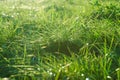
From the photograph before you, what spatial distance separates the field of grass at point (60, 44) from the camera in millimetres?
3371

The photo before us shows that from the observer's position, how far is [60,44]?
14.1ft

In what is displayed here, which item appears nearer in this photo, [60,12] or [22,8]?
[60,12]

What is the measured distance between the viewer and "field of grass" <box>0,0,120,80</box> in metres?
3.37

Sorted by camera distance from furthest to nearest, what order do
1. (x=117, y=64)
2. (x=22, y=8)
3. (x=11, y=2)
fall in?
(x=11, y=2) → (x=22, y=8) → (x=117, y=64)

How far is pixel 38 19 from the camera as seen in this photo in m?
5.05

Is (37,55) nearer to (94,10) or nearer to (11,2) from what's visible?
(94,10)

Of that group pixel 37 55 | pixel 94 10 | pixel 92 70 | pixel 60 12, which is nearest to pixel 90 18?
pixel 94 10

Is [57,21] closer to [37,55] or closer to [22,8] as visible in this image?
[37,55]

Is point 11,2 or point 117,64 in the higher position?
point 11,2

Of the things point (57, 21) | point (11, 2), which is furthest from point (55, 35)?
point (11, 2)

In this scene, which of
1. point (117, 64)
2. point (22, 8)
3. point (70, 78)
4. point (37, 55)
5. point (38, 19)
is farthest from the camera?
point (22, 8)

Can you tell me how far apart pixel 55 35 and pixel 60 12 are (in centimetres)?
138

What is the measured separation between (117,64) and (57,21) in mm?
1407

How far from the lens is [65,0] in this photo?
6852 mm
